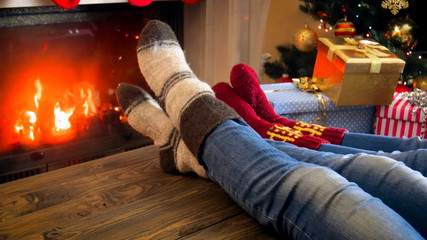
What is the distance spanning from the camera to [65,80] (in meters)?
1.55

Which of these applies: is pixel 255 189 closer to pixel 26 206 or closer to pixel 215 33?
pixel 26 206

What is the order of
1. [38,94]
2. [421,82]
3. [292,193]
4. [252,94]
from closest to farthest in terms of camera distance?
[292,193] → [252,94] → [38,94] → [421,82]

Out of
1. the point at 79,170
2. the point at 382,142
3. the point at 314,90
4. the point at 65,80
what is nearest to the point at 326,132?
the point at 382,142

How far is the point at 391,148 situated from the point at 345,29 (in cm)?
78

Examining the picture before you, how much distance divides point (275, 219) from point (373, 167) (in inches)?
7.3

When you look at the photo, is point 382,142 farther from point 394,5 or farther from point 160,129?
point 394,5

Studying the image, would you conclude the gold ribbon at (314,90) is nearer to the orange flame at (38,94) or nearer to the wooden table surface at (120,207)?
the wooden table surface at (120,207)

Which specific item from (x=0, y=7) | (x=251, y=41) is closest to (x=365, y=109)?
(x=251, y=41)

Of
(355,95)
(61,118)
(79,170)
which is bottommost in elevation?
(61,118)

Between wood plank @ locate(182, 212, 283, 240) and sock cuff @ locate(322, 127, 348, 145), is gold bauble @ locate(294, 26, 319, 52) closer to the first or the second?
sock cuff @ locate(322, 127, 348, 145)

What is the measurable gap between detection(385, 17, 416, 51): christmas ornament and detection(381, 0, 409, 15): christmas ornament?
0.11 feet

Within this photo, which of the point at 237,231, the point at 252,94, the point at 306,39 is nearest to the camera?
the point at 237,231

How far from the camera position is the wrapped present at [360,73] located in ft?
4.21

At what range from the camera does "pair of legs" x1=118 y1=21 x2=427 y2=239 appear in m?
0.59
